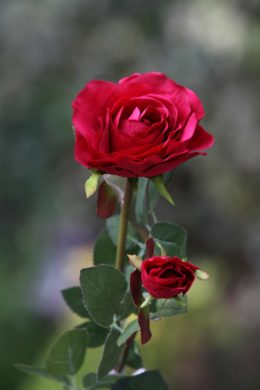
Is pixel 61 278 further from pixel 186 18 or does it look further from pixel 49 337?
pixel 186 18

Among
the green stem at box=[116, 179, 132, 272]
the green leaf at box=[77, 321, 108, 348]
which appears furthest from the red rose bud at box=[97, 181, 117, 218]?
the green leaf at box=[77, 321, 108, 348]

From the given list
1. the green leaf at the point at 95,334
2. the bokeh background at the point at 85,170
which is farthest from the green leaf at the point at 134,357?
the bokeh background at the point at 85,170

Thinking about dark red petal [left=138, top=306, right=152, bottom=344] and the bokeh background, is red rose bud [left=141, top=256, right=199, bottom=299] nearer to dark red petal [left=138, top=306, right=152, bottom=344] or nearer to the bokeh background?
dark red petal [left=138, top=306, right=152, bottom=344]

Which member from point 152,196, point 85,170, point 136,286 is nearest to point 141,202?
point 152,196

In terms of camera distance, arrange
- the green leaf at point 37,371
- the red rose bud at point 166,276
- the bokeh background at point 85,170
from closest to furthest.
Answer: the red rose bud at point 166,276, the green leaf at point 37,371, the bokeh background at point 85,170

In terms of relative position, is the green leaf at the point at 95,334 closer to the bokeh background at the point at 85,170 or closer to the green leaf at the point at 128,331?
the green leaf at the point at 128,331

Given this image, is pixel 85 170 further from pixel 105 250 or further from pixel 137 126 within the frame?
pixel 137 126

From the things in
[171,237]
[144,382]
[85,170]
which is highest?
[85,170]
